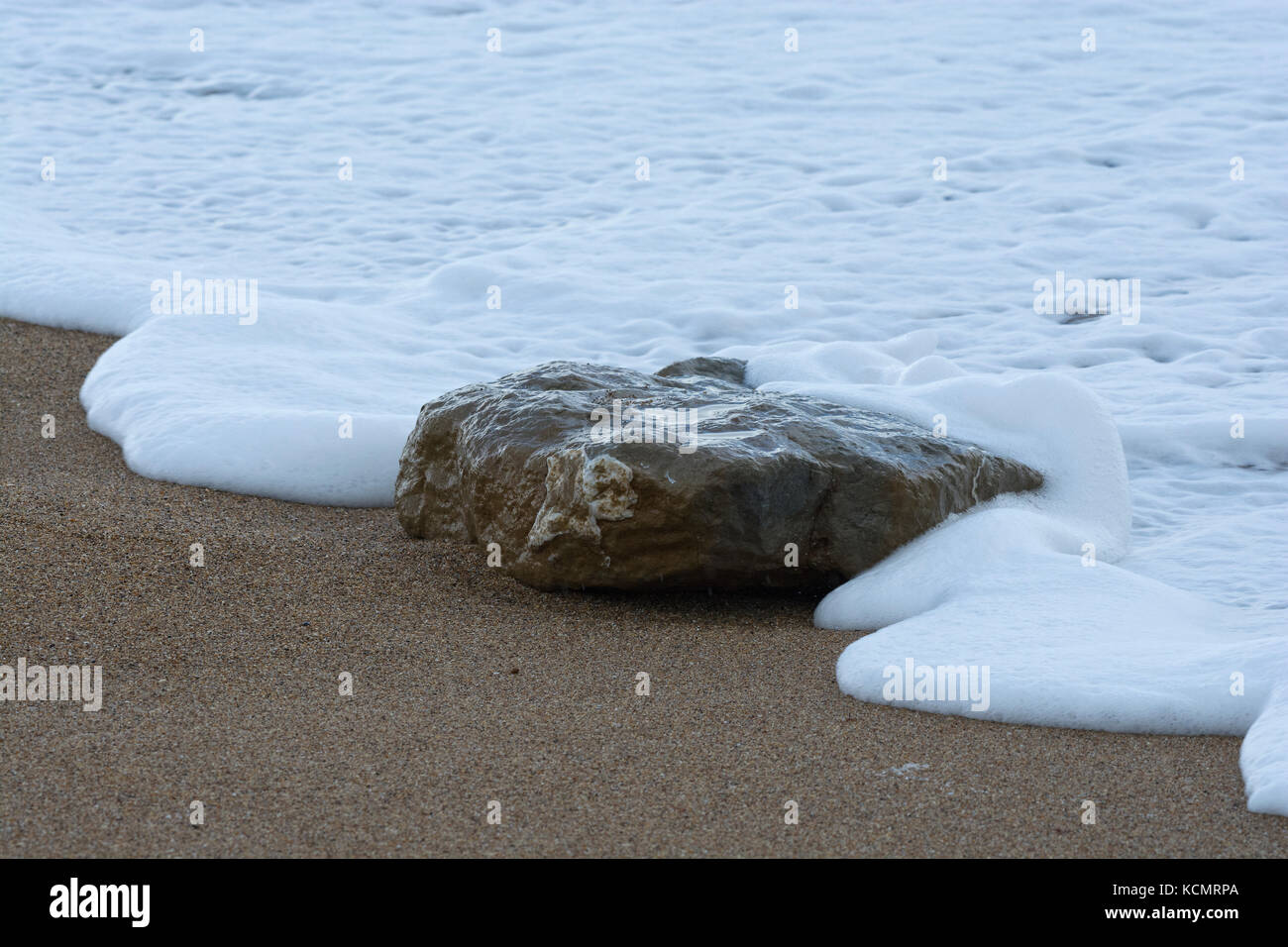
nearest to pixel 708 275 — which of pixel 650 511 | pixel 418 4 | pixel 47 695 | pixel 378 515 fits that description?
pixel 378 515

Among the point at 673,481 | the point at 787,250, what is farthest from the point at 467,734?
the point at 787,250

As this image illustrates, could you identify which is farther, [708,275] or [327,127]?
[327,127]

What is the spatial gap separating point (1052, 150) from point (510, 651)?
6.37m

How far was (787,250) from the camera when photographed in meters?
6.82

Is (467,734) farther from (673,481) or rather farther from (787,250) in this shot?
(787,250)

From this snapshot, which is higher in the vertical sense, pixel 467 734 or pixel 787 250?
pixel 787 250

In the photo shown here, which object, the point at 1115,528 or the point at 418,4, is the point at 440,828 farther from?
the point at 418,4

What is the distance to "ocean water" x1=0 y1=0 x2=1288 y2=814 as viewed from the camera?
342 cm

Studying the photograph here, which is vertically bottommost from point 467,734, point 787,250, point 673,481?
point 467,734

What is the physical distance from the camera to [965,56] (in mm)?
9984

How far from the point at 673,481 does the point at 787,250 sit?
3881 millimetres

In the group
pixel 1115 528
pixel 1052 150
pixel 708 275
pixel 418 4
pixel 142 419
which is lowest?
pixel 1115 528

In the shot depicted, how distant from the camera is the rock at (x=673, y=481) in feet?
10.6

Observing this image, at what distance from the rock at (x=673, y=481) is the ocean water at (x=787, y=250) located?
0.16m
